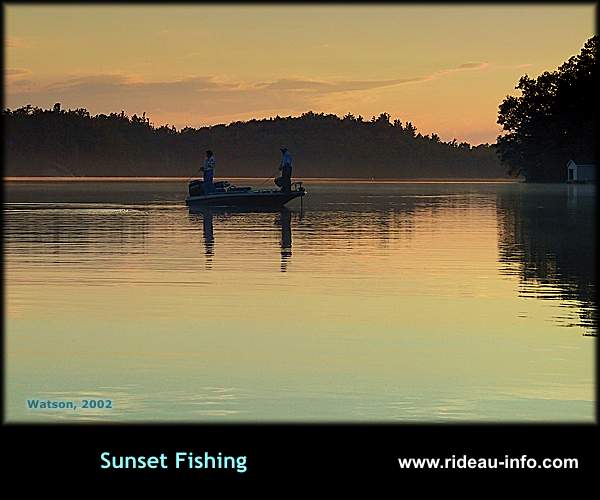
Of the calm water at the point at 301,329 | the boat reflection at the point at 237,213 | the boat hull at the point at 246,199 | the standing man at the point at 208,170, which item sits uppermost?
the standing man at the point at 208,170

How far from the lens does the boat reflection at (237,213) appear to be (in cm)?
3129

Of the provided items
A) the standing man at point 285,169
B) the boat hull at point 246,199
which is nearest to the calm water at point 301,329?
the standing man at point 285,169

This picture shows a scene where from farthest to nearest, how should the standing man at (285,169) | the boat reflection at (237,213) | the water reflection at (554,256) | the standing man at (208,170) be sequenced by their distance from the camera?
1. the standing man at (285,169)
2. the standing man at (208,170)
3. the boat reflection at (237,213)
4. the water reflection at (554,256)

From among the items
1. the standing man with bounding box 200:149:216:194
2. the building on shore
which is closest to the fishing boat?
the standing man with bounding box 200:149:216:194

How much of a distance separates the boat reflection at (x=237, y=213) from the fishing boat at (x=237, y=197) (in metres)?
0.35

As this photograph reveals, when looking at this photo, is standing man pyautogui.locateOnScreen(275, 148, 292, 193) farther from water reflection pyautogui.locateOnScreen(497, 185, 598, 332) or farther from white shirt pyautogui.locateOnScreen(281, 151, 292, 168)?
water reflection pyautogui.locateOnScreen(497, 185, 598, 332)

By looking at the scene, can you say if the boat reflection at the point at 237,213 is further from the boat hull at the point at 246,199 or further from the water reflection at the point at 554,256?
the water reflection at the point at 554,256

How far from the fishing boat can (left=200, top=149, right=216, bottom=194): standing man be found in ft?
0.73

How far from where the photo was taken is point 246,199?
62250 mm

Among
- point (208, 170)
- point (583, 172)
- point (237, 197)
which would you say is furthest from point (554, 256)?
point (583, 172)

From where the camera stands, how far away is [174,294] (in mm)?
22500

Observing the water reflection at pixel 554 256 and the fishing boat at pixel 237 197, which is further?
the fishing boat at pixel 237 197
